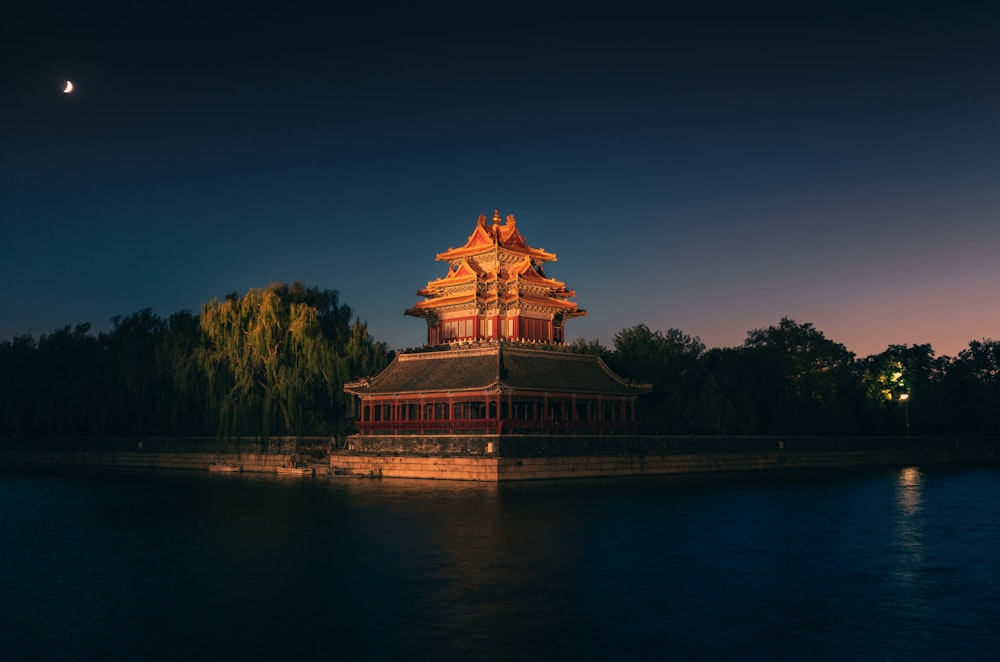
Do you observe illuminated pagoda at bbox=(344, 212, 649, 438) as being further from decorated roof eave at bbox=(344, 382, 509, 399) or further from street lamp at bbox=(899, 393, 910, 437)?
street lamp at bbox=(899, 393, 910, 437)

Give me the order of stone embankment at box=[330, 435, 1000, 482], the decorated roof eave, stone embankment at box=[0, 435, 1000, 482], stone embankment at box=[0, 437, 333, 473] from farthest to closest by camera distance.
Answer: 1. stone embankment at box=[0, 437, 333, 473]
2. the decorated roof eave
3. stone embankment at box=[0, 435, 1000, 482]
4. stone embankment at box=[330, 435, 1000, 482]

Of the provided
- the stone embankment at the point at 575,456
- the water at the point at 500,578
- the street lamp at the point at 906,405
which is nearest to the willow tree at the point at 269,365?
the stone embankment at the point at 575,456

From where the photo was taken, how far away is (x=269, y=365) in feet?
175

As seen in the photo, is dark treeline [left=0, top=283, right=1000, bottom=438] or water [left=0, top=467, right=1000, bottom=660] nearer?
water [left=0, top=467, right=1000, bottom=660]

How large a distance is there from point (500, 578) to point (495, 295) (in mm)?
37921

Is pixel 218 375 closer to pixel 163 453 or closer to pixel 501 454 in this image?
pixel 163 453

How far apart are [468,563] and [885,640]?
9.07m

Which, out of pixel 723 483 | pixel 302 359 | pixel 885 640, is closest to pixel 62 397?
pixel 302 359

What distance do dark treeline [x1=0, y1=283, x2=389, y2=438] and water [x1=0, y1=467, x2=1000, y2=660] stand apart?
18423 mm

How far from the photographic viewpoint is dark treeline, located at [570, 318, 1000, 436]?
59531 millimetres

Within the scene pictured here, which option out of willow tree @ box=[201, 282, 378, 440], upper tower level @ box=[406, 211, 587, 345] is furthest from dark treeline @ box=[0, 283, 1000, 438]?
upper tower level @ box=[406, 211, 587, 345]

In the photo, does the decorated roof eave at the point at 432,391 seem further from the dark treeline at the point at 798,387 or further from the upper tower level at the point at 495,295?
the dark treeline at the point at 798,387

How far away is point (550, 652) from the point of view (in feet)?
41.7

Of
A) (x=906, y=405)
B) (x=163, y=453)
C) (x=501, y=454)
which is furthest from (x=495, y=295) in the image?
(x=906, y=405)
